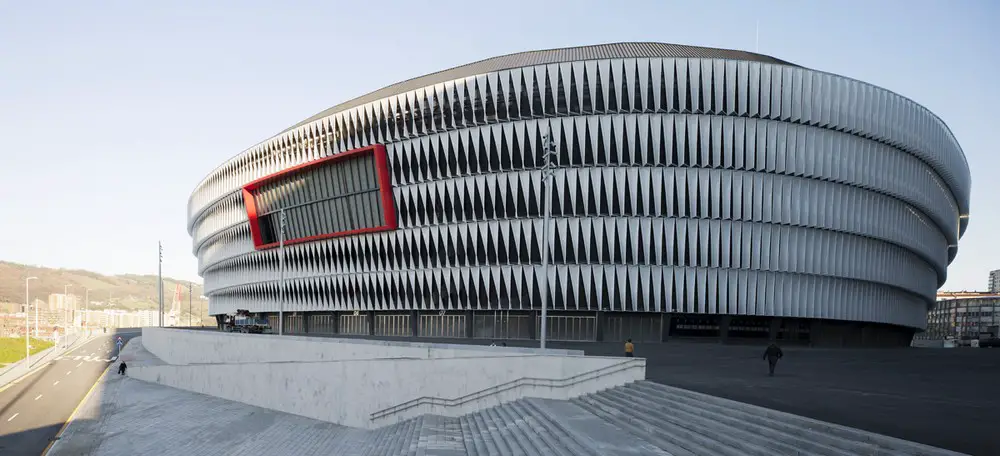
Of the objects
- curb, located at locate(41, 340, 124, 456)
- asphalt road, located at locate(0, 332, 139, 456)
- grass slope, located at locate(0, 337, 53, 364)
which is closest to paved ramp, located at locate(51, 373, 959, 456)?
curb, located at locate(41, 340, 124, 456)

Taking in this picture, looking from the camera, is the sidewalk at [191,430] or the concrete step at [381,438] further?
the sidewalk at [191,430]

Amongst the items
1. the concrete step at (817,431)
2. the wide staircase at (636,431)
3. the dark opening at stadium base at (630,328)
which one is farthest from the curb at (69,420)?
the concrete step at (817,431)

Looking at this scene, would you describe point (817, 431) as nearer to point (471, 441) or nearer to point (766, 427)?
point (766, 427)

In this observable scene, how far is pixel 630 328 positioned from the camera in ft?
187

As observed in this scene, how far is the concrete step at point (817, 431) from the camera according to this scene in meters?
13.4

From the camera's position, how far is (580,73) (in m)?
53.7

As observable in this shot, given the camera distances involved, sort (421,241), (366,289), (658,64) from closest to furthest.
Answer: (658,64), (421,241), (366,289)

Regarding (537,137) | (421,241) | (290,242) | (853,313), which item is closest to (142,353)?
(290,242)

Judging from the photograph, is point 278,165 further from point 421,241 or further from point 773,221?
point 773,221

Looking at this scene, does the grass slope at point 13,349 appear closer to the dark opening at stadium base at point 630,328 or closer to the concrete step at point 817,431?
the dark opening at stadium base at point 630,328

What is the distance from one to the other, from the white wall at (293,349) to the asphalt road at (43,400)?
310 inches

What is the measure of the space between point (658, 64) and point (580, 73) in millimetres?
5500

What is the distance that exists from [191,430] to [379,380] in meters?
12.8

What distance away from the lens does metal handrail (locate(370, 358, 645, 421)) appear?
1053 inches
